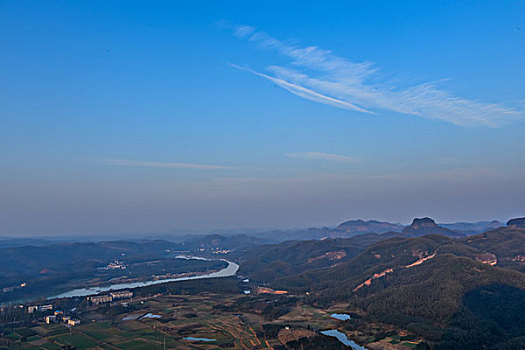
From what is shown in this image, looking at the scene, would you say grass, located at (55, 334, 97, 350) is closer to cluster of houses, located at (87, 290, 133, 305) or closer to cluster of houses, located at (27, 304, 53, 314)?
cluster of houses, located at (27, 304, 53, 314)

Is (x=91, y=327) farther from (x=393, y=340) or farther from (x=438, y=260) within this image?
(x=438, y=260)

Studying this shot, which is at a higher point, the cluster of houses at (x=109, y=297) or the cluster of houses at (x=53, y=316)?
the cluster of houses at (x=53, y=316)

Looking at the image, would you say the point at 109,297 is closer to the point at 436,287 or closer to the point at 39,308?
the point at 39,308

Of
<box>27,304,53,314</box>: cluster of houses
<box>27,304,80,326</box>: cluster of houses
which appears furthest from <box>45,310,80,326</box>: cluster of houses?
<box>27,304,53,314</box>: cluster of houses

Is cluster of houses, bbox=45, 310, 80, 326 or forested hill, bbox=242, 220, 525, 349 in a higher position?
forested hill, bbox=242, 220, 525, 349

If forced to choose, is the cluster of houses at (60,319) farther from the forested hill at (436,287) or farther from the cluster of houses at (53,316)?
the forested hill at (436,287)

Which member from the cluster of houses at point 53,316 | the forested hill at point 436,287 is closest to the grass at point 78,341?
the cluster of houses at point 53,316

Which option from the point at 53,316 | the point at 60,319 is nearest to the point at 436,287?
the point at 60,319

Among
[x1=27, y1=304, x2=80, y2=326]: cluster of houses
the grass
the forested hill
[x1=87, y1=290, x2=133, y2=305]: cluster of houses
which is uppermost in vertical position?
the forested hill
